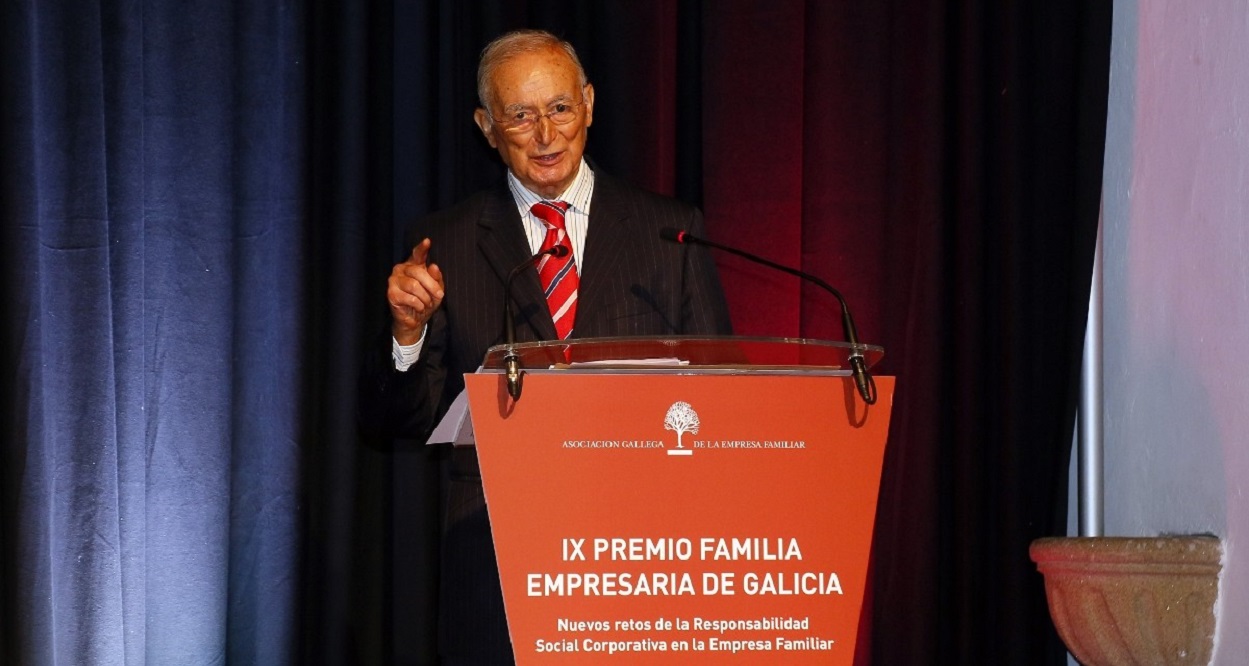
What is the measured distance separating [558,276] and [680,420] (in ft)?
2.84

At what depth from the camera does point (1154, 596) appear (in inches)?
83.7

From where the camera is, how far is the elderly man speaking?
6.97 ft

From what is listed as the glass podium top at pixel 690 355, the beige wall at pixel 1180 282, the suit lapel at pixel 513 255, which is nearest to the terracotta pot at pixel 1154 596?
the beige wall at pixel 1180 282

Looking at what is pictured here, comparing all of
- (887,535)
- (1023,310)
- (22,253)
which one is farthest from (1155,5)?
(22,253)

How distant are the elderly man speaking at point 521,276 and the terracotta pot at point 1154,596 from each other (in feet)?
2.53

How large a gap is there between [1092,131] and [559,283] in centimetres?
123

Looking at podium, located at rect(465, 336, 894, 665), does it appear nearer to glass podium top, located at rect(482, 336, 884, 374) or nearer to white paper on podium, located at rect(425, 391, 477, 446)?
glass podium top, located at rect(482, 336, 884, 374)

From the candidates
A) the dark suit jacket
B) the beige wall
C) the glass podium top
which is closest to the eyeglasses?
the dark suit jacket

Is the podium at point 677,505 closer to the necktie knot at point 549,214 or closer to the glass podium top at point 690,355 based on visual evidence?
the glass podium top at point 690,355

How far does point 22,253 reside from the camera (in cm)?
261

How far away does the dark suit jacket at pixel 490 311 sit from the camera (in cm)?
212

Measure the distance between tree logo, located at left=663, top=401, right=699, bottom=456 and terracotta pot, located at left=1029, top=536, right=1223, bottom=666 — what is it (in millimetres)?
1027

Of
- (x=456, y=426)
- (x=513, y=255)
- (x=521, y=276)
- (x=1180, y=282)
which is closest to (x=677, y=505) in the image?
(x=456, y=426)

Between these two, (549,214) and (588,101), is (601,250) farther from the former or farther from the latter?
(588,101)
